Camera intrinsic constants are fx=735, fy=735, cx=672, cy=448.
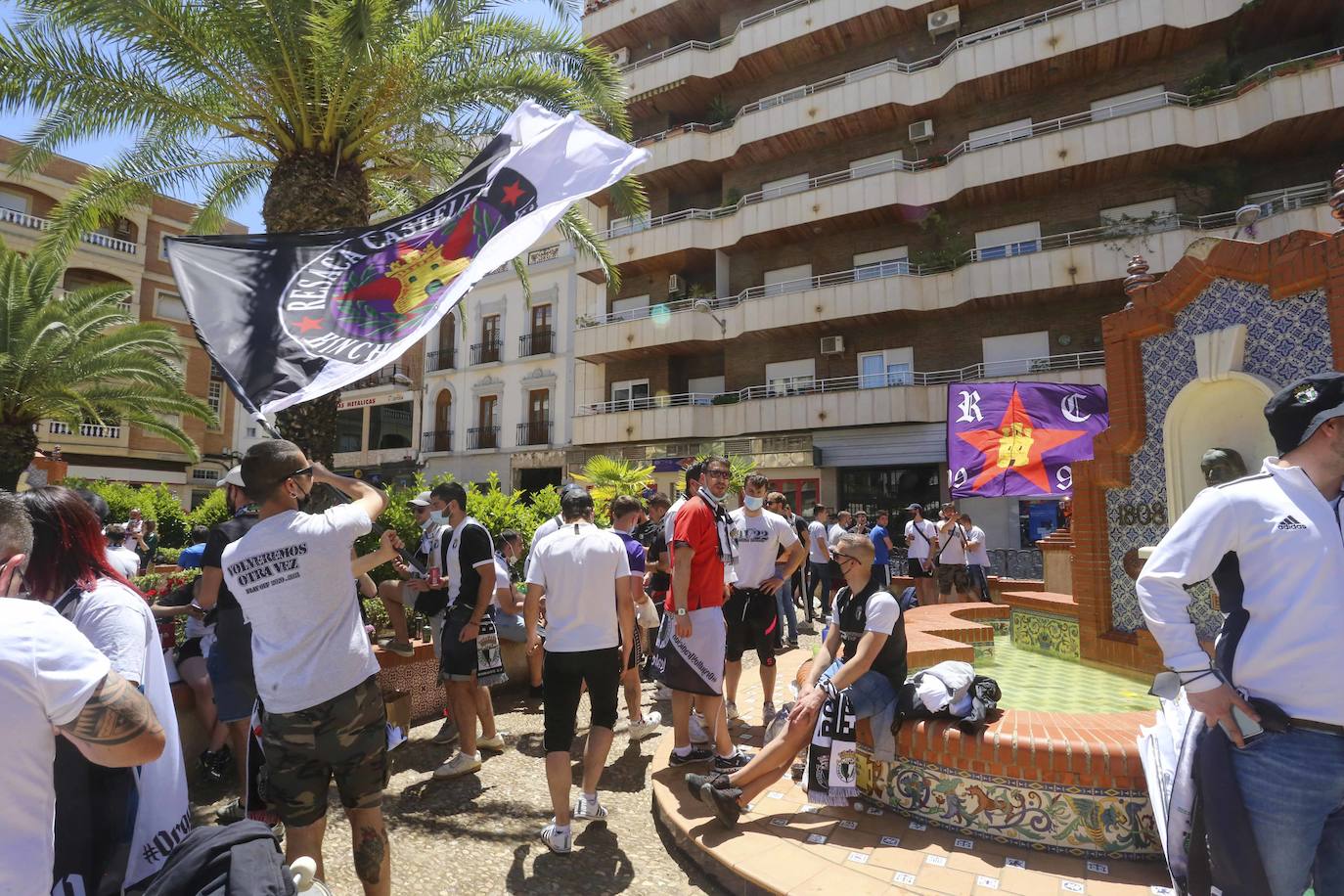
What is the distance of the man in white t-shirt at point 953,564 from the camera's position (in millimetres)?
10828

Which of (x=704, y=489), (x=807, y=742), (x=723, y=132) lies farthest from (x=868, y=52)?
(x=807, y=742)

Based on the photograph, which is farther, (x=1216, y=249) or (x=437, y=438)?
(x=437, y=438)

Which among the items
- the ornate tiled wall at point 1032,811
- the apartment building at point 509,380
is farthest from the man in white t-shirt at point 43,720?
the apartment building at point 509,380

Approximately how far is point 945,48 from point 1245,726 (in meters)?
24.0

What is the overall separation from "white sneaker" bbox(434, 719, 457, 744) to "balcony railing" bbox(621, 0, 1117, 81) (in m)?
21.9

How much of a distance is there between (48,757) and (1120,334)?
724 centimetres

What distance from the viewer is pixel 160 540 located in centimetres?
1923

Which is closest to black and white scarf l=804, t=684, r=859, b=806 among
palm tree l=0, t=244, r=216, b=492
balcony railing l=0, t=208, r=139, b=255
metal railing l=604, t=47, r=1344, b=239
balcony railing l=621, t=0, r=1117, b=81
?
metal railing l=604, t=47, r=1344, b=239

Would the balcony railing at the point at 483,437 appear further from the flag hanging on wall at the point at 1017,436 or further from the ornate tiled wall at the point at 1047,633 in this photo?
the ornate tiled wall at the point at 1047,633

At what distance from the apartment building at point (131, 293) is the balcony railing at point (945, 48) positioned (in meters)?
19.8

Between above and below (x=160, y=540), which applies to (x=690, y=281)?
above

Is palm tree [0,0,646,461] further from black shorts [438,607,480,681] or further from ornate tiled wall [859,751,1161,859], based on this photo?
ornate tiled wall [859,751,1161,859]

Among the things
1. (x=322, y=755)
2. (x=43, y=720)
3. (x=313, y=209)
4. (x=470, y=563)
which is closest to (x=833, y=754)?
(x=322, y=755)

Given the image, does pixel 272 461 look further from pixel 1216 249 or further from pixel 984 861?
pixel 1216 249
